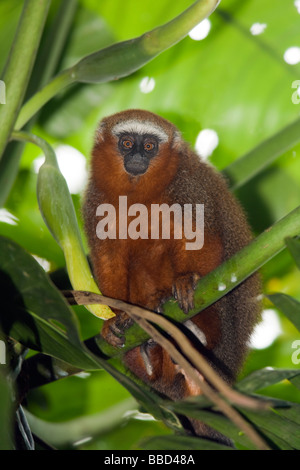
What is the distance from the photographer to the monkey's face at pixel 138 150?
2.29 meters

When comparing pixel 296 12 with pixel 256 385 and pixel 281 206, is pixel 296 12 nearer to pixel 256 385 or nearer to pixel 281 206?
pixel 281 206

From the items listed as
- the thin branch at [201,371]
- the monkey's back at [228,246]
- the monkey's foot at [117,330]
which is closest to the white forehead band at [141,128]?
the monkey's back at [228,246]

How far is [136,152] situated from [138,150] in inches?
0.5

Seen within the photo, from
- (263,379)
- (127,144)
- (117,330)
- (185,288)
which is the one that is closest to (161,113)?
(127,144)

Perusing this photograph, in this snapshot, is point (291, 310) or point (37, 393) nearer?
point (291, 310)

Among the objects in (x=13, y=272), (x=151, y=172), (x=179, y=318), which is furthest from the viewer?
(x=151, y=172)

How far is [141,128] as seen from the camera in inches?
88.4

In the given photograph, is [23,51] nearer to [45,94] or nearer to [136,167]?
[45,94]

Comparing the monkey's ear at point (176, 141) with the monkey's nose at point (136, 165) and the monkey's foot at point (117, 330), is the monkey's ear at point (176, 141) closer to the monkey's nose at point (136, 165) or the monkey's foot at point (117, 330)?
the monkey's nose at point (136, 165)

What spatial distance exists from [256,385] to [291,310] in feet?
0.63

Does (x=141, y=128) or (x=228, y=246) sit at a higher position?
(x=141, y=128)

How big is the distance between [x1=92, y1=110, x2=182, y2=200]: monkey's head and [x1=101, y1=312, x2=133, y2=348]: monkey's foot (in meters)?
0.56

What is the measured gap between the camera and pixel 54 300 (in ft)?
3.44
